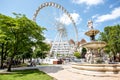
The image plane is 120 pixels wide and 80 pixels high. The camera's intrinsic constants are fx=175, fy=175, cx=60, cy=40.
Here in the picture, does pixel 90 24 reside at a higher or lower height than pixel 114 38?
lower

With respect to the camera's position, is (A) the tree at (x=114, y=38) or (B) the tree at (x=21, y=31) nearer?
(B) the tree at (x=21, y=31)

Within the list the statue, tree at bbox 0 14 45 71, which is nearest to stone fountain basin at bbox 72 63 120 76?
the statue

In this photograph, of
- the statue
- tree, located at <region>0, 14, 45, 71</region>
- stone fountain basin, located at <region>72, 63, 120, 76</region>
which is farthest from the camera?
tree, located at <region>0, 14, 45, 71</region>

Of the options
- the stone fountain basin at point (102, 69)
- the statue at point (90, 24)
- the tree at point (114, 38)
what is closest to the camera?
the stone fountain basin at point (102, 69)

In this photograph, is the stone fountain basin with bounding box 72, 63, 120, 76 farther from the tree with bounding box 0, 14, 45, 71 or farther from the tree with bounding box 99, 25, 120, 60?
the tree with bounding box 99, 25, 120, 60

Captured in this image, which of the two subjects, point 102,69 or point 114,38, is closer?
point 102,69

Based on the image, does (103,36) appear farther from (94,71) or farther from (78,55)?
(94,71)

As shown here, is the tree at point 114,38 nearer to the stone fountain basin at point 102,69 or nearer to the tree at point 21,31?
the tree at point 21,31

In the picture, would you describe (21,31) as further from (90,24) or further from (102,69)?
(102,69)

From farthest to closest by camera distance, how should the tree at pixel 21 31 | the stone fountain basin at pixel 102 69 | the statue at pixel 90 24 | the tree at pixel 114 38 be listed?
the tree at pixel 114 38, the tree at pixel 21 31, the statue at pixel 90 24, the stone fountain basin at pixel 102 69

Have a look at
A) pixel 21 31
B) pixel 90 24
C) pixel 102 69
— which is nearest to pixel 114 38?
pixel 90 24

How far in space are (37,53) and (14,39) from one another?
42.5 m

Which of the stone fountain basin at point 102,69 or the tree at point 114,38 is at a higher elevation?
the tree at point 114,38

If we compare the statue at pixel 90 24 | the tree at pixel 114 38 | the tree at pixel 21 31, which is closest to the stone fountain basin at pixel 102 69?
the statue at pixel 90 24
